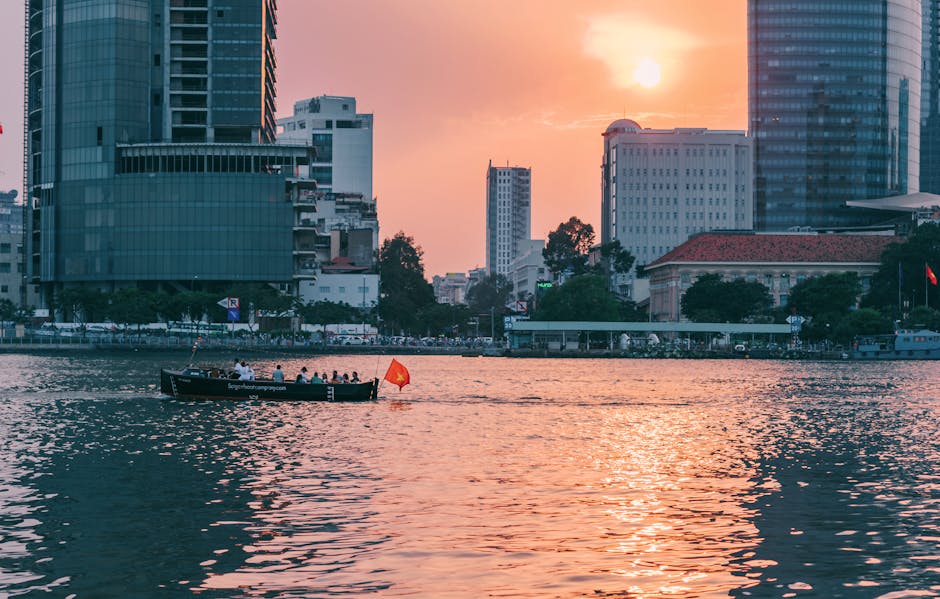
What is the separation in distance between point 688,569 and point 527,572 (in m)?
3.83

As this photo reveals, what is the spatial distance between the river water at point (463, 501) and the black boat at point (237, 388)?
1.39 metres

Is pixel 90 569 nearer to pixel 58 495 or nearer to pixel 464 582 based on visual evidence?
pixel 464 582

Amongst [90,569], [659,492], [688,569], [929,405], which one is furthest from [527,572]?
[929,405]

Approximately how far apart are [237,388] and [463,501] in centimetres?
4556

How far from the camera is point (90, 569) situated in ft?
90.6

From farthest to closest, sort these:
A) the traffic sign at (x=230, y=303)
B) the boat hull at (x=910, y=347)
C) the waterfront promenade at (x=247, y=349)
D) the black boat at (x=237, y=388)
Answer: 1. the traffic sign at (x=230, y=303)
2. the boat hull at (x=910, y=347)
3. the waterfront promenade at (x=247, y=349)
4. the black boat at (x=237, y=388)

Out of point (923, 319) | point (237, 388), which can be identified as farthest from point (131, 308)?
point (923, 319)

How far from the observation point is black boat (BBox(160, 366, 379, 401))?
8000 centimetres

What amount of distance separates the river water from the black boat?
139cm

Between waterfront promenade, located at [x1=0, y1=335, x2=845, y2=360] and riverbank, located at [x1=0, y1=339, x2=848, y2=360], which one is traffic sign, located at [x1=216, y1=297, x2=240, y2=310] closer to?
waterfront promenade, located at [x1=0, y1=335, x2=845, y2=360]

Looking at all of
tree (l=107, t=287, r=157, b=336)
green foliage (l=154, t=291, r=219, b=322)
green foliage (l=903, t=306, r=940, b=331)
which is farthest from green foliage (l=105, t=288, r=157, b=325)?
green foliage (l=903, t=306, r=940, b=331)

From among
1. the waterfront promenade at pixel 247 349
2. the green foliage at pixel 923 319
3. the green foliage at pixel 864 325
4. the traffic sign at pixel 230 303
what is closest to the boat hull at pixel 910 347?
the green foliage at pixel 923 319

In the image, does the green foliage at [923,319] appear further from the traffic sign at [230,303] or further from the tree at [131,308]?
the tree at [131,308]

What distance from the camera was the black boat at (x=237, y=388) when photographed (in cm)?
8000
